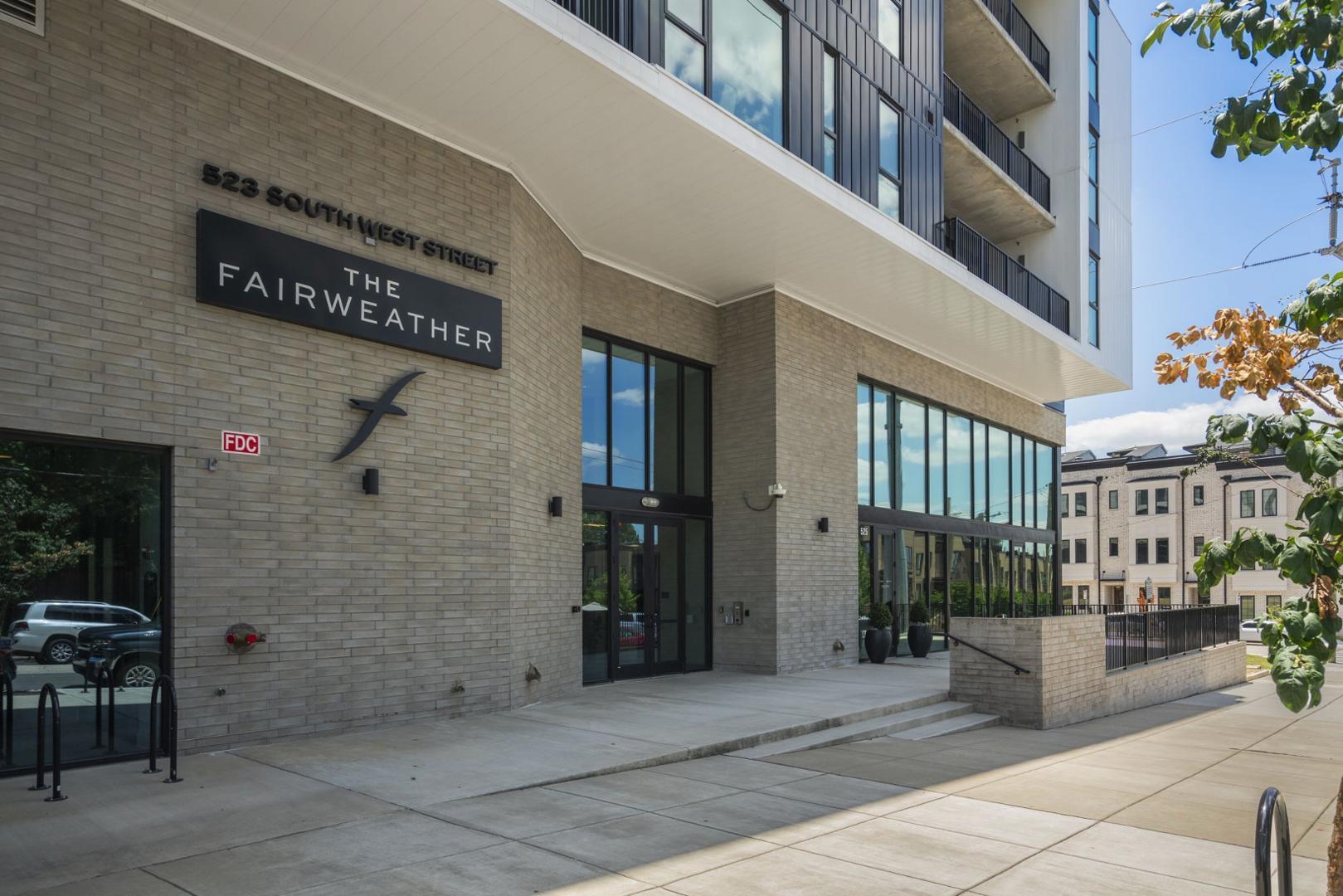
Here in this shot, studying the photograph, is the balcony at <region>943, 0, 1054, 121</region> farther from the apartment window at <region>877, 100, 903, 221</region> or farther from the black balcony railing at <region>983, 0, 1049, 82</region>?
the apartment window at <region>877, 100, 903, 221</region>

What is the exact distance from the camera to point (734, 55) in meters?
12.8

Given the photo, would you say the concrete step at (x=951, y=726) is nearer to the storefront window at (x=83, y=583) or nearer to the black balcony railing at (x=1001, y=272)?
the storefront window at (x=83, y=583)

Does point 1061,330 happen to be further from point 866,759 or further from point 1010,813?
point 1010,813

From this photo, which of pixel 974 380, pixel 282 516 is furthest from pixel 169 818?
pixel 974 380

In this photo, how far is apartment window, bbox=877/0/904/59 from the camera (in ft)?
53.9

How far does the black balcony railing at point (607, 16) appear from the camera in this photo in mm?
10594

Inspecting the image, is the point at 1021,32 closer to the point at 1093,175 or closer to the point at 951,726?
the point at 1093,175

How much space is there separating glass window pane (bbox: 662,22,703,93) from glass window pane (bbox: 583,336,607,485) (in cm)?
426

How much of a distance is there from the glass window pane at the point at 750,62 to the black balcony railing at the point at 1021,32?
10221 millimetres

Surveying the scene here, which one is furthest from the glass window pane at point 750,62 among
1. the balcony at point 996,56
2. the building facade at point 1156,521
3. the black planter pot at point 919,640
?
the building facade at point 1156,521

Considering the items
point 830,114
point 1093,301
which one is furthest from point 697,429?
point 1093,301

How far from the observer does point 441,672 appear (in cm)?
1038

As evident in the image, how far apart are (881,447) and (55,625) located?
1503 cm

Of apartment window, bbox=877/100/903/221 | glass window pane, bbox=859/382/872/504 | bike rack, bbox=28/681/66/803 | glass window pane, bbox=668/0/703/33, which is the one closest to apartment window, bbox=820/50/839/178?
apartment window, bbox=877/100/903/221
